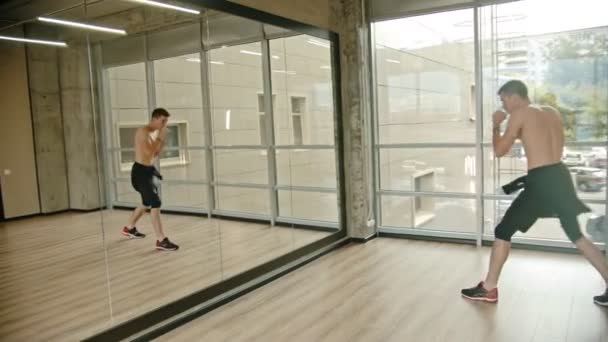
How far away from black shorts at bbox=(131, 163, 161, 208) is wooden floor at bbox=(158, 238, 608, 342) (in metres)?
0.96

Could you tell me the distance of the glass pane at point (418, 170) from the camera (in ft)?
19.1

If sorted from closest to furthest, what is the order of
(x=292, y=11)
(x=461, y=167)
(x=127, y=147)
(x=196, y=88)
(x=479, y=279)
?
(x=127, y=147) → (x=196, y=88) → (x=479, y=279) → (x=292, y=11) → (x=461, y=167)

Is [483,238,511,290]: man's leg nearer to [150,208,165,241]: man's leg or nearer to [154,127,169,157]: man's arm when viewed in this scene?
[150,208,165,241]: man's leg

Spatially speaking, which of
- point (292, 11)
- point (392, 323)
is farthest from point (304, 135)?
point (392, 323)

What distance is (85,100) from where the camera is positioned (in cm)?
317

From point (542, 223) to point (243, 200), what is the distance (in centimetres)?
324

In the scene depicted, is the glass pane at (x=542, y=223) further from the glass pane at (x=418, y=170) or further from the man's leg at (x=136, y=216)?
the man's leg at (x=136, y=216)

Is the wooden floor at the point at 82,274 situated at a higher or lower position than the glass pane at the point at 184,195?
lower

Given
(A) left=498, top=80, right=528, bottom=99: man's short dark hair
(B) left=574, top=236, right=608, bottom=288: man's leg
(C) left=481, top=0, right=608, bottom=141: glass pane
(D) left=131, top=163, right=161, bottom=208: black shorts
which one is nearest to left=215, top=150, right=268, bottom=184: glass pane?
(D) left=131, top=163, right=161, bottom=208: black shorts

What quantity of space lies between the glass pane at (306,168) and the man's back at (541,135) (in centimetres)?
240

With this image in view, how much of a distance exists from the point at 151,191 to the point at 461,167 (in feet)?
12.0

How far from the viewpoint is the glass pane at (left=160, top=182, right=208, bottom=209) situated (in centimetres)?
373

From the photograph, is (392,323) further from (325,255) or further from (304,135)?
(304,135)

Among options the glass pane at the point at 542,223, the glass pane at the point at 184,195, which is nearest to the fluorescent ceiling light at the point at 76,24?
the glass pane at the point at 184,195
